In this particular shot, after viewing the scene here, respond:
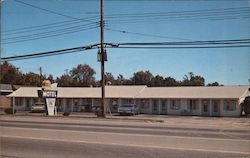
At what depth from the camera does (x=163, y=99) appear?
176 feet

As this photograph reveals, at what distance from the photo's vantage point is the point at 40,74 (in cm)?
9444

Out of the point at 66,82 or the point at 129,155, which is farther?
the point at 66,82

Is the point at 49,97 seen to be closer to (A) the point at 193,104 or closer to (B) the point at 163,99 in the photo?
(B) the point at 163,99

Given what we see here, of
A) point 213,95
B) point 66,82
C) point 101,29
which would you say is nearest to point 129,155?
point 101,29

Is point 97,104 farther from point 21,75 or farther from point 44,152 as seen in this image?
point 44,152

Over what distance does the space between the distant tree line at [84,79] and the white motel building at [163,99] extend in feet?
76.4

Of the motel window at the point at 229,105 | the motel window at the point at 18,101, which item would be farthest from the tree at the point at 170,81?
the motel window at the point at 229,105

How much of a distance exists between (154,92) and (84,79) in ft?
207

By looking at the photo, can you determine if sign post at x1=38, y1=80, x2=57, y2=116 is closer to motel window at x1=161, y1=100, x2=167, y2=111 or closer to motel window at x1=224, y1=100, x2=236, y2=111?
motel window at x1=161, y1=100, x2=167, y2=111

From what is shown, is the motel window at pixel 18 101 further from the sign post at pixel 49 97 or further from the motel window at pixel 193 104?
the motel window at pixel 193 104

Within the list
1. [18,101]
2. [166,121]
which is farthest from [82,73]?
[166,121]

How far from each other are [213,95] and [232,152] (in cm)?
3783

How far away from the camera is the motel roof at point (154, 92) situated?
49987 mm

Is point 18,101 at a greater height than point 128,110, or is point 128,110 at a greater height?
point 18,101
